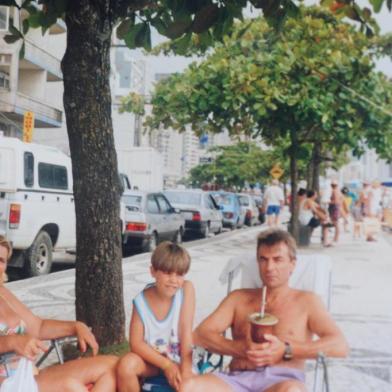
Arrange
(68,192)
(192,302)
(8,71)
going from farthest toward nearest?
(8,71), (68,192), (192,302)

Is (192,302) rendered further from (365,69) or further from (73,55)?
(365,69)

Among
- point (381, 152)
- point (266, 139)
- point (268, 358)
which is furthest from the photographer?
point (266, 139)

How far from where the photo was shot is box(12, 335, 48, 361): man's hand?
9.29 ft

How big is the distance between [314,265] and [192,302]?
3.22 ft

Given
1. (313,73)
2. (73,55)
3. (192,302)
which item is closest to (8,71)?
(313,73)

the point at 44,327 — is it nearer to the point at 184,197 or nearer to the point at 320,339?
the point at 320,339

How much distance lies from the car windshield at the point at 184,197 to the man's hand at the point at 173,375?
675 inches

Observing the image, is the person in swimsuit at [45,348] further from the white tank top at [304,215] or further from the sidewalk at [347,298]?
the white tank top at [304,215]

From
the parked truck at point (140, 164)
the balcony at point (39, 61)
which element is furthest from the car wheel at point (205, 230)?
the parked truck at point (140, 164)

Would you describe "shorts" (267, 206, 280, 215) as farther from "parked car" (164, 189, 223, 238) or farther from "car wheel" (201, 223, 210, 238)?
"car wheel" (201, 223, 210, 238)

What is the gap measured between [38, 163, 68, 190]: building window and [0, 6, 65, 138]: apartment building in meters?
13.8

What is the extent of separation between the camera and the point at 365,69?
44.0 ft

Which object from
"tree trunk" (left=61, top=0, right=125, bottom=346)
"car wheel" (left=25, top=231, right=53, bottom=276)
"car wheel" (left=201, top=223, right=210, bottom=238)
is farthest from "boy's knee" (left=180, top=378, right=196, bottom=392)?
"car wheel" (left=201, top=223, right=210, bottom=238)

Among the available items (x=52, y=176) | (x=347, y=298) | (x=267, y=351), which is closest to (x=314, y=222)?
(x=347, y=298)
